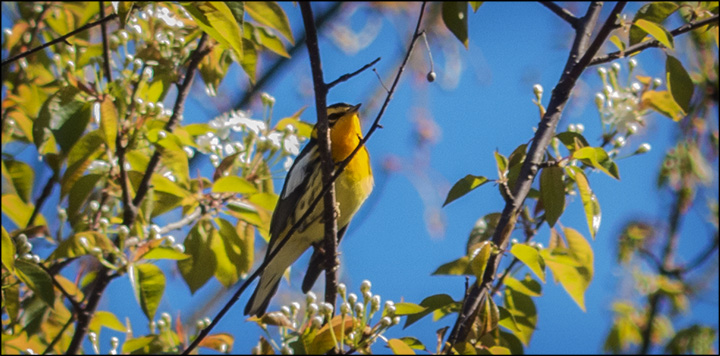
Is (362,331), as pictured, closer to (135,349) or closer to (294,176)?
(135,349)

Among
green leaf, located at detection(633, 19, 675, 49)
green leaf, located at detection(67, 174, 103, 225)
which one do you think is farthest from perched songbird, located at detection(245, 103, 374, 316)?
green leaf, located at detection(633, 19, 675, 49)

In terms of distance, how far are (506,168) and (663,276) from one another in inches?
100

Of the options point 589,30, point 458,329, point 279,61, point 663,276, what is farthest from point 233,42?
point 663,276

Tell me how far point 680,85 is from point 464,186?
685 millimetres

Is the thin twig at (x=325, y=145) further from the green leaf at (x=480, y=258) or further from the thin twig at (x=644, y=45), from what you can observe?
the thin twig at (x=644, y=45)

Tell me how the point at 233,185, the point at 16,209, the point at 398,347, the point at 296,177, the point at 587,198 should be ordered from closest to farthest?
the point at 398,347, the point at 587,198, the point at 233,185, the point at 16,209, the point at 296,177

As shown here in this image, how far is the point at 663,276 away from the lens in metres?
4.16

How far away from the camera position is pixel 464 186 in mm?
1983

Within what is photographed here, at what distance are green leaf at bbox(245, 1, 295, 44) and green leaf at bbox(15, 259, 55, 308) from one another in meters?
0.99

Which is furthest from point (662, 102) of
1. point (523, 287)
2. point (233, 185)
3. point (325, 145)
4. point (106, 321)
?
point (106, 321)

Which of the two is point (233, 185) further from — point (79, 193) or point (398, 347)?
point (398, 347)

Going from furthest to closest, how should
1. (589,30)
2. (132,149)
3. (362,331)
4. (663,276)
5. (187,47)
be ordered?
(663,276)
(187,47)
(132,149)
(589,30)
(362,331)

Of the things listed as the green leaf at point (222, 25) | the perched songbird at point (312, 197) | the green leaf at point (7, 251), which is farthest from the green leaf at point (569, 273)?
the green leaf at point (7, 251)

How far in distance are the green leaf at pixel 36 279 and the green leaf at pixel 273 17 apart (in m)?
0.99
